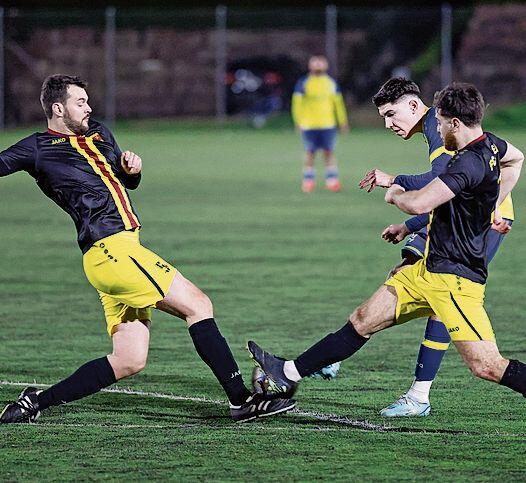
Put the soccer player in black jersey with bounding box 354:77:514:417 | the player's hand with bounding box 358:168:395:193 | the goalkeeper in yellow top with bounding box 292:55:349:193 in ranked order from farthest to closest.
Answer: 1. the goalkeeper in yellow top with bounding box 292:55:349:193
2. the soccer player in black jersey with bounding box 354:77:514:417
3. the player's hand with bounding box 358:168:395:193

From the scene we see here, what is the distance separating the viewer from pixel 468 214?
23.5ft

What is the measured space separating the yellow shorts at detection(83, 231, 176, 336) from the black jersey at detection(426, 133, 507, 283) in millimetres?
1444

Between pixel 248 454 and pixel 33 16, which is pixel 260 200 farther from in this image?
pixel 33 16

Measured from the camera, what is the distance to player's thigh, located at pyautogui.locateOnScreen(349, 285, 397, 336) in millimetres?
7496

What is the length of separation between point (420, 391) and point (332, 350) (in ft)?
2.11

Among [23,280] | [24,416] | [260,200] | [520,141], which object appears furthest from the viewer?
[520,141]

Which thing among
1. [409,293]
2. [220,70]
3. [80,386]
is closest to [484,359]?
[409,293]

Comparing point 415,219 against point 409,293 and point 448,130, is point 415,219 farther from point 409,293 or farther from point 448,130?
point 448,130

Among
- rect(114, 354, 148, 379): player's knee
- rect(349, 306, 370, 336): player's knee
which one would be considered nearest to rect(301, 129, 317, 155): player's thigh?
rect(349, 306, 370, 336): player's knee

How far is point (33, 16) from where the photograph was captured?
136ft

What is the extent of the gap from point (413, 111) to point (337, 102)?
17002 mm

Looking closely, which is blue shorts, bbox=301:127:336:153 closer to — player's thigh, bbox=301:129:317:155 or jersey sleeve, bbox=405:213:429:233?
player's thigh, bbox=301:129:317:155

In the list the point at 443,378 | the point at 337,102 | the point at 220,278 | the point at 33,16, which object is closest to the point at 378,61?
the point at 33,16

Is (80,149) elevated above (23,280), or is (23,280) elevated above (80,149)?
(80,149)
